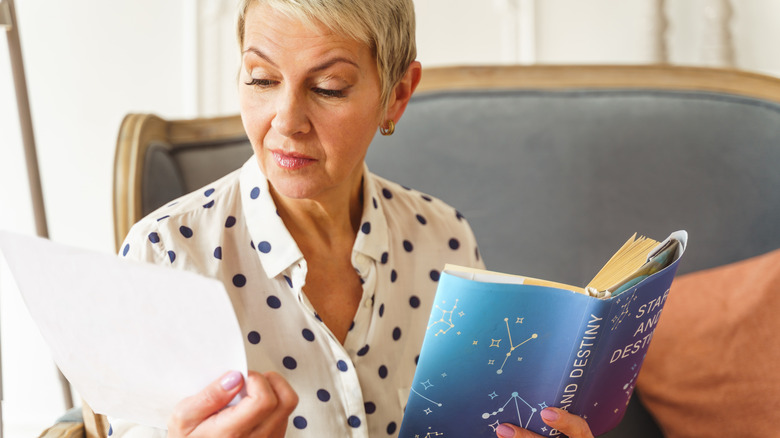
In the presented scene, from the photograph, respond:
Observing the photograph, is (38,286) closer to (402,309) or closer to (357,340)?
(357,340)

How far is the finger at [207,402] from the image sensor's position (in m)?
0.64

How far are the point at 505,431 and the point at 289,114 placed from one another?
0.46 metres

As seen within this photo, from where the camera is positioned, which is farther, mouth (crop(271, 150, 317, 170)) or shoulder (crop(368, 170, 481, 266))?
shoulder (crop(368, 170, 481, 266))

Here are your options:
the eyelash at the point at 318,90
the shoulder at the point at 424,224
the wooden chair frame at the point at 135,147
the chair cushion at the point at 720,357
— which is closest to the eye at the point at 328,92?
the eyelash at the point at 318,90

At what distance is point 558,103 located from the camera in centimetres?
166

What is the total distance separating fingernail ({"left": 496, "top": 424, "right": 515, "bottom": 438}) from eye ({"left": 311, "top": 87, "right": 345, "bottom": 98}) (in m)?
0.45

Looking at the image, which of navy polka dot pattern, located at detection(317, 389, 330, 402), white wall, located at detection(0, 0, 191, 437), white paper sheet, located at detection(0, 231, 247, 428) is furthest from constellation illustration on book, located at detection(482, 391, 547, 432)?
white wall, located at detection(0, 0, 191, 437)

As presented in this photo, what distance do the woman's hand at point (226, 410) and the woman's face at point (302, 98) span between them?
1.01 ft

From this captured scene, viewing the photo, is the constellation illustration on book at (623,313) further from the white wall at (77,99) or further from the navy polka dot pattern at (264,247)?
the white wall at (77,99)

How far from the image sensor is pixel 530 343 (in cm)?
78

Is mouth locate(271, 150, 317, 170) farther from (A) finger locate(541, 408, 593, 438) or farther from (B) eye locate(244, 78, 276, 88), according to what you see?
(A) finger locate(541, 408, 593, 438)

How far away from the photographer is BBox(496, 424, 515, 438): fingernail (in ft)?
2.76

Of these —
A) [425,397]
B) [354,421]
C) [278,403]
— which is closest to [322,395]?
[354,421]

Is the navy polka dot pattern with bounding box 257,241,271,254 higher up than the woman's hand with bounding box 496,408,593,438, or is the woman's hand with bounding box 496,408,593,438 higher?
the navy polka dot pattern with bounding box 257,241,271,254
